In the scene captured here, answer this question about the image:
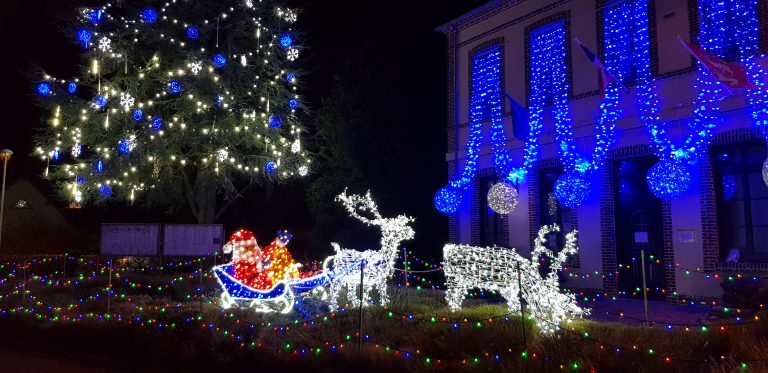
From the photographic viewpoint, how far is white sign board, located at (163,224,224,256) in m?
21.0

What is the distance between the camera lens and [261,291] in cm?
1194

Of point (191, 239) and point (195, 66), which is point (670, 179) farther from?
point (191, 239)

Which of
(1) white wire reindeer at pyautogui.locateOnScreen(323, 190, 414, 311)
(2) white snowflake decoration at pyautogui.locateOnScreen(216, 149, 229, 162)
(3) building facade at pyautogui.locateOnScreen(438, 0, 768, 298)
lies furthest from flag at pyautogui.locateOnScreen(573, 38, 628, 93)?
(2) white snowflake decoration at pyautogui.locateOnScreen(216, 149, 229, 162)

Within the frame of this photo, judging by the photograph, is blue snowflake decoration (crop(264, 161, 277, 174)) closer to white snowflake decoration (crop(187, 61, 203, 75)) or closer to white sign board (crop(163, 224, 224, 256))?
white sign board (crop(163, 224, 224, 256))

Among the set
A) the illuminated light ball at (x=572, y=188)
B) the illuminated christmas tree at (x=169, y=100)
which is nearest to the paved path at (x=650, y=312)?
the illuminated light ball at (x=572, y=188)

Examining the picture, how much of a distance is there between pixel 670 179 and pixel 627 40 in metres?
3.94

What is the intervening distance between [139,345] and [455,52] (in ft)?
44.0

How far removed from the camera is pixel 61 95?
70.1 ft

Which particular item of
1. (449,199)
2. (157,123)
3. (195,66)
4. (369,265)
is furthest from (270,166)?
(369,265)

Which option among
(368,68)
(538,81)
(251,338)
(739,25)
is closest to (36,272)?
(368,68)

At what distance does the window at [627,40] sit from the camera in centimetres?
1466

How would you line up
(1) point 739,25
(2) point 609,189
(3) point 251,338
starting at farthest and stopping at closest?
(2) point 609,189 < (1) point 739,25 < (3) point 251,338

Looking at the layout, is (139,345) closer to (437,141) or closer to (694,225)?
(694,225)

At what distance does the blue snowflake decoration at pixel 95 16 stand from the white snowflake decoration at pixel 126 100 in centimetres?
245
